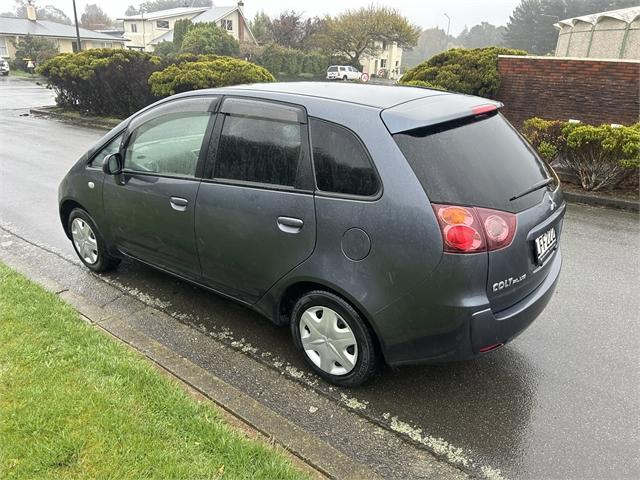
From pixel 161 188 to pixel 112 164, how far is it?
1.73 ft

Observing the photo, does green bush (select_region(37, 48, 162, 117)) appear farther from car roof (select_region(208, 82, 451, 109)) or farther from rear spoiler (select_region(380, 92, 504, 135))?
rear spoiler (select_region(380, 92, 504, 135))

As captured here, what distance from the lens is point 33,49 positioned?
5059 centimetres

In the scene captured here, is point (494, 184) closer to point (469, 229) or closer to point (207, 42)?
point (469, 229)

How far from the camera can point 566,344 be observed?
3387mm

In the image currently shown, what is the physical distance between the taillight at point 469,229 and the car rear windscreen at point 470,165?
49 millimetres

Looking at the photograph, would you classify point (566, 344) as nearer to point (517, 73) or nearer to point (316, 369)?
point (316, 369)

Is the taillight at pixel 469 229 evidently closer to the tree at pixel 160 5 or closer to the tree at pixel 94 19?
the tree at pixel 94 19

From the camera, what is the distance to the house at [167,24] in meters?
59.0

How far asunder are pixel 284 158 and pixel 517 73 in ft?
35.3

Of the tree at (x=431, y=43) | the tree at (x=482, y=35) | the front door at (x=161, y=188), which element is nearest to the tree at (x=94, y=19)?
the tree at (x=431, y=43)

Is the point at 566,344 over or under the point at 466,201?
under

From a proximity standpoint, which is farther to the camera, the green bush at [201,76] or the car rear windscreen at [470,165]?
the green bush at [201,76]

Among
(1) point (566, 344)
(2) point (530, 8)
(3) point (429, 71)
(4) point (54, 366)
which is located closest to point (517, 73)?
(3) point (429, 71)

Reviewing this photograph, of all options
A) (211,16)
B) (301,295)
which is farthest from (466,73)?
(211,16)
